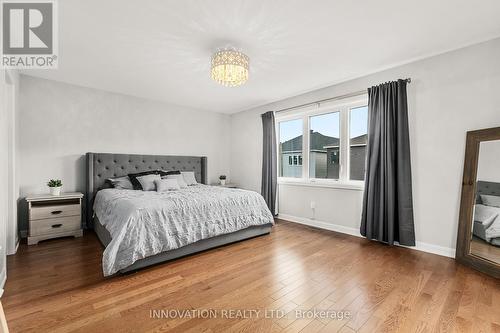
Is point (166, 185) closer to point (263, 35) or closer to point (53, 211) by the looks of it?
point (53, 211)

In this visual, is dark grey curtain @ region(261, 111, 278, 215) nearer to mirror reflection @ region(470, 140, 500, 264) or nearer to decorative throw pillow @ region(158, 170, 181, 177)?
decorative throw pillow @ region(158, 170, 181, 177)

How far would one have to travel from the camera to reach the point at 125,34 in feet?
7.47

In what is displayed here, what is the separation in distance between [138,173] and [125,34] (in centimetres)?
244

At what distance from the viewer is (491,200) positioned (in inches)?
92.1

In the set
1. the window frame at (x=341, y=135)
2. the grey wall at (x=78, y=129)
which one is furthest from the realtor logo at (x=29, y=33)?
the window frame at (x=341, y=135)

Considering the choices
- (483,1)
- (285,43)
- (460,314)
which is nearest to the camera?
(460,314)

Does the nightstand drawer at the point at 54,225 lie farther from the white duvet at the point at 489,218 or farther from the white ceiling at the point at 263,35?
the white duvet at the point at 489,218

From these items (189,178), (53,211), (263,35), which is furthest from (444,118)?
(53,211)

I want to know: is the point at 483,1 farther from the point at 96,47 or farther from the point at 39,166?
the point at 39,166

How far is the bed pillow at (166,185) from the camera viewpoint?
364cm

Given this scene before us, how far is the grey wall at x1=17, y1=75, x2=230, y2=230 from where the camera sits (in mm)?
3367

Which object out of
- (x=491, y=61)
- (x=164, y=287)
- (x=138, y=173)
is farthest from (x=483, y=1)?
(x=138, y=173)

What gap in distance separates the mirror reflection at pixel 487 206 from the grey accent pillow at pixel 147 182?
419 cm

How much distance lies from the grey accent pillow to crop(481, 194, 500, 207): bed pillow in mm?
4238
